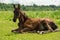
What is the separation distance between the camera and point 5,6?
52594 millimetres

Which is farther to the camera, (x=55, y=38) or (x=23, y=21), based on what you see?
(x=23, y=21)

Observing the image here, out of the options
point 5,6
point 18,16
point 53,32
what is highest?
point 18,16

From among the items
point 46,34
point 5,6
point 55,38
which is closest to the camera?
point 55,38

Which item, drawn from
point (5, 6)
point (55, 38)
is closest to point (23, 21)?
point (55, 38)

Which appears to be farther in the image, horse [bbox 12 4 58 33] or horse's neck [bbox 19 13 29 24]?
horse [bbox 12 4 58 33]

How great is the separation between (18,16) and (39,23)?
4.24ft

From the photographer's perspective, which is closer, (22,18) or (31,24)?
(22,18)

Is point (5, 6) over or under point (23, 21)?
under

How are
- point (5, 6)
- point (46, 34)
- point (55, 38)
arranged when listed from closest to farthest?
point (55, 38), point (46, 34), point (5, 6)

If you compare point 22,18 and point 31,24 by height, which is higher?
point 22,18

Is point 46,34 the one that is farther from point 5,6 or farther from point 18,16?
point 5,6

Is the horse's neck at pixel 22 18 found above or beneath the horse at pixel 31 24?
above

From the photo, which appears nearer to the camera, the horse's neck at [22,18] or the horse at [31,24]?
the horse's neck at [22,18]

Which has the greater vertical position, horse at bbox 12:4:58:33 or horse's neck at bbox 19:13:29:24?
horse's neck at bbox 19:13:29:24
